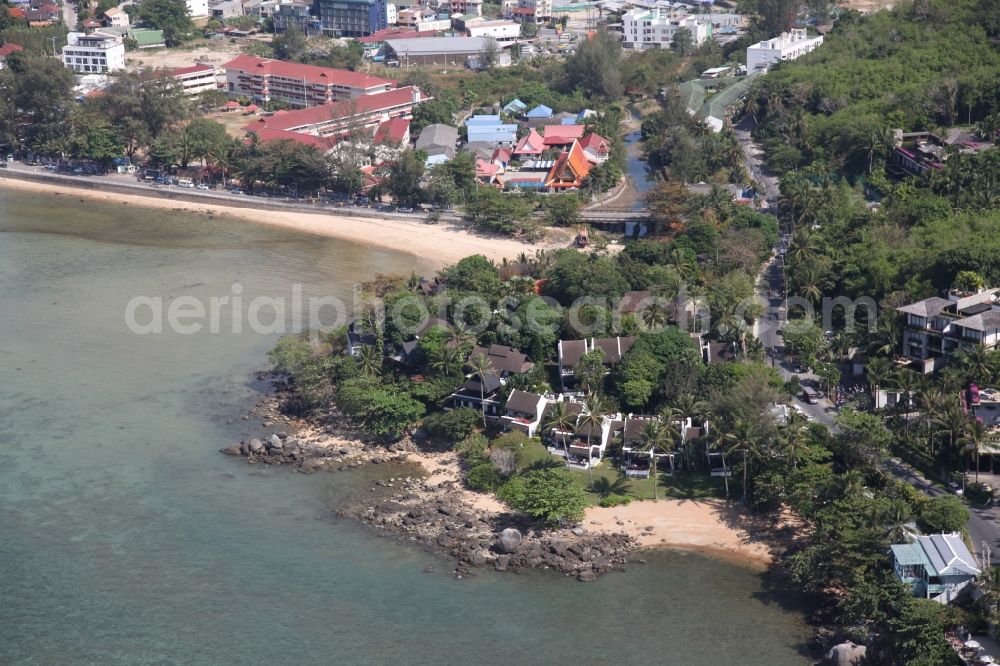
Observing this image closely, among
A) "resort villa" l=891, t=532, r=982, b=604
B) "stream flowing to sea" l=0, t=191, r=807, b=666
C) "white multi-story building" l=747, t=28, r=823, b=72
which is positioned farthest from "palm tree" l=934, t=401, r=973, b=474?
"white multi-story building" l=747, t=28, r=823, b=72

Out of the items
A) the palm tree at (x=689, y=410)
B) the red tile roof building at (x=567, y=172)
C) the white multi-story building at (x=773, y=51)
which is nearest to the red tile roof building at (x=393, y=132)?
the red tile roof building at (x=567, y=172)

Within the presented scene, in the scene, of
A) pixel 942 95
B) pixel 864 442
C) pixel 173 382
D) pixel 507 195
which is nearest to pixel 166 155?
pixel 507 195

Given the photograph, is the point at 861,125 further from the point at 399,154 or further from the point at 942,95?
the point at 399,154

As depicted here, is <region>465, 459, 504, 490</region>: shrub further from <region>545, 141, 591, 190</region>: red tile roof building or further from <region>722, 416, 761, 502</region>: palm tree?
<region>545, 141, 591, 190</region>: red tile roof building

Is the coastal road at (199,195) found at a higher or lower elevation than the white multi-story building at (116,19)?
lower

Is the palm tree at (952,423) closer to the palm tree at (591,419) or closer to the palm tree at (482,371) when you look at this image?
the palm tree at (591,419)
